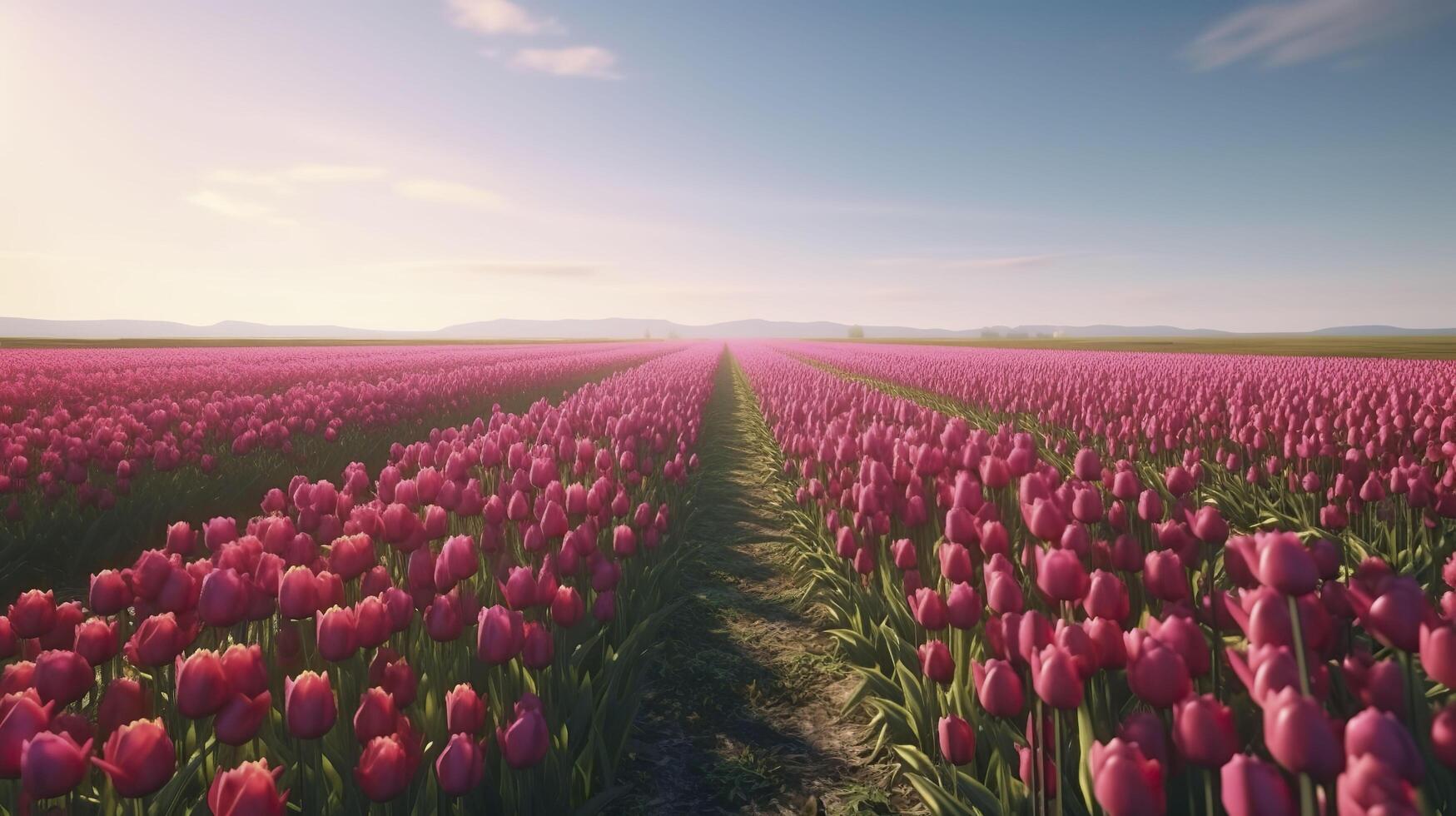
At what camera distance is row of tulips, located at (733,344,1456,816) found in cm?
132

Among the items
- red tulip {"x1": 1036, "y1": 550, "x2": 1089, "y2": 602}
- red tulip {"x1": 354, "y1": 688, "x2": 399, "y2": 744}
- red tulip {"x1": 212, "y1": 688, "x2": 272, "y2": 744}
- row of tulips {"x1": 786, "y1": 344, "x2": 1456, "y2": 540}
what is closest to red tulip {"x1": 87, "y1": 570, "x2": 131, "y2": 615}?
red tulip {"x1": 212, "y1": 688, "x2": 272, "y2": 744}

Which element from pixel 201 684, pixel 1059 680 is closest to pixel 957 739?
pixel 1059 680

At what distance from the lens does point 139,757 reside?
1638 millimetres

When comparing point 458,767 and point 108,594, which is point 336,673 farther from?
point 458,767

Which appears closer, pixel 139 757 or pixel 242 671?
pixel 139 757

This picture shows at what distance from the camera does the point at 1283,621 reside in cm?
155

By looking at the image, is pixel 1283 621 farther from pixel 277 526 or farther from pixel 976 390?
pixel 976 390

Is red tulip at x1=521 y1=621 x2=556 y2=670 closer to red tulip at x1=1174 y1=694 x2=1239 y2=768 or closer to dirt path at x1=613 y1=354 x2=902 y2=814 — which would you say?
dirt path at x1=613 y1=354 x2=902 y2=814

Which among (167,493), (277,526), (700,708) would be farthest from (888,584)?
(167,493)

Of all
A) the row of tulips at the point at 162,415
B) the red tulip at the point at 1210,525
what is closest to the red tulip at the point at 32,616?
the red tulip at the point at 1210,525

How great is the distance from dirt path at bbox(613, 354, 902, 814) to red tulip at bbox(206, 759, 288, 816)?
1.51 m

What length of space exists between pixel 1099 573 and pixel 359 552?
9.22 feet

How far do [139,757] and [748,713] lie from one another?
2.82 metres

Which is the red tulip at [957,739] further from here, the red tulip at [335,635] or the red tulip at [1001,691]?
the red tulip at [335,635]
